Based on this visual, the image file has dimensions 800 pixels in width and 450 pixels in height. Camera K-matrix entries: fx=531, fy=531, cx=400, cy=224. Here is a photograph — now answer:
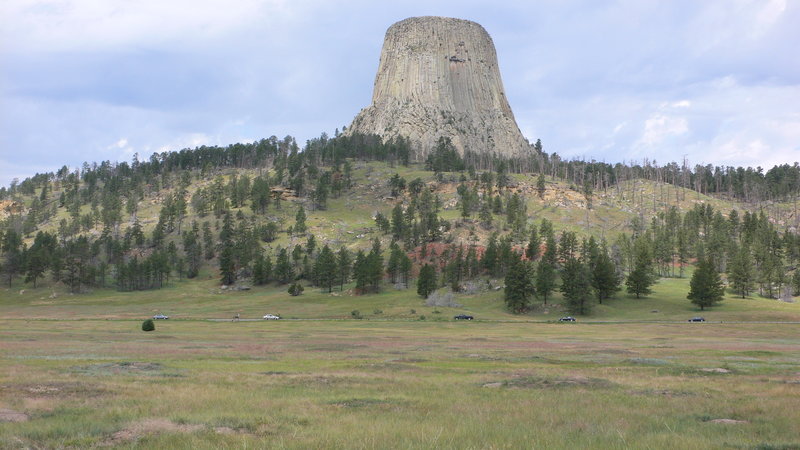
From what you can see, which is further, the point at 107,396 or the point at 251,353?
the point at 251,353

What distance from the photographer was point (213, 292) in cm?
16662

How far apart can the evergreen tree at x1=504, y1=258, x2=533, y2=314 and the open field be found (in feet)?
267

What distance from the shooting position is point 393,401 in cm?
2073

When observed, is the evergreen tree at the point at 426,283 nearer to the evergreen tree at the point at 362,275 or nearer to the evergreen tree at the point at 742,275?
the evergreen tree at the point at 362,275

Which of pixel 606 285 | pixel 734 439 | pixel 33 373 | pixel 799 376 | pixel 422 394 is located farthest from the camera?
pixel 606 285

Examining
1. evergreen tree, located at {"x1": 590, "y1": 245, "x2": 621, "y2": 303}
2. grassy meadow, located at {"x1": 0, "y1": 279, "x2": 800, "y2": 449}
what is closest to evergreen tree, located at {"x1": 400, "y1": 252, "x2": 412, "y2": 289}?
evergreen tree, located at {"x1": 590, "y1": 245, "x2": 621, "y2": 303}

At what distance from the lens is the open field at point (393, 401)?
1422cm

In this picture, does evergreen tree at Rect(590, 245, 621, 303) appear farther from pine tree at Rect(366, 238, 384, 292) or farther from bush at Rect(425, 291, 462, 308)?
pine tree at Rect(366, 238, 384, 292)

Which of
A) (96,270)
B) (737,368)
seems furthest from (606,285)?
(96,270)

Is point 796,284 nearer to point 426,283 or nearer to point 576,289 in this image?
point 576,289

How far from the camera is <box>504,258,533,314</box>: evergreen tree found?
121 metres

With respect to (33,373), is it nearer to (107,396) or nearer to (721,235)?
(107,396)

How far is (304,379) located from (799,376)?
87.7ft

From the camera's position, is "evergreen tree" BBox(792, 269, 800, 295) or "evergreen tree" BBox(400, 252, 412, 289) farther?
"evergreen tree" BBox(400, 252, 412, 289)
